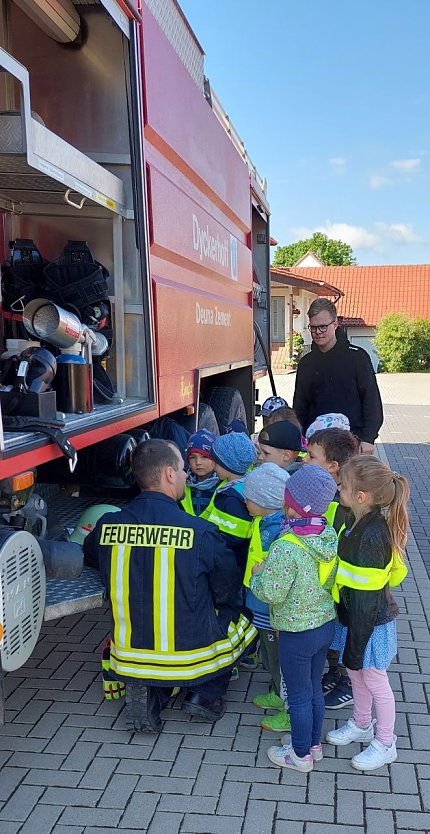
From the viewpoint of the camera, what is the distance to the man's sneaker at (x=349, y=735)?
3088 millimetres

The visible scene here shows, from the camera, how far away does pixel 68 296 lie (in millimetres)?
3740

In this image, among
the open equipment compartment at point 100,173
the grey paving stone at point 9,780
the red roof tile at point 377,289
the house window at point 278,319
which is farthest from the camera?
the red roof tile at point 377,289

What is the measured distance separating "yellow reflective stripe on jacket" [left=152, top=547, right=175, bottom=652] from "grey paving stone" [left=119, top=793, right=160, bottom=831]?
1.75 feet

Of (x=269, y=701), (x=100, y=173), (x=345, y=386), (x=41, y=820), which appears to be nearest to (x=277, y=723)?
(x=269, y=701)

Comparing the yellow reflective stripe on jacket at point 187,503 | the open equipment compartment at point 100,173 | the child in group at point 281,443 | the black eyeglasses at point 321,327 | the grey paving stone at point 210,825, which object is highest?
the open equipment compartment at point 100,173

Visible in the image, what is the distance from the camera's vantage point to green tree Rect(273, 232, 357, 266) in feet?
217

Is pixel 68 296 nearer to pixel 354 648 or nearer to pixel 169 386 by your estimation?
pixel 169 386

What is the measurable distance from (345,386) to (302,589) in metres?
2.44

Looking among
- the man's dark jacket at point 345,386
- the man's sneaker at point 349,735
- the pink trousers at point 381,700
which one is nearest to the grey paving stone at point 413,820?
the pink trousers at point 381,700

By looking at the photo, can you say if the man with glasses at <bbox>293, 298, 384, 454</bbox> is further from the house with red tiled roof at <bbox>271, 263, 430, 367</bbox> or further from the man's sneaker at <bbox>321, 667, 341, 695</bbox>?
the house with red tiled roof at <bbox>271, 263, 430, 367</bbox>

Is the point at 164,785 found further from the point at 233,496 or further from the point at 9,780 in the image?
the point at 233,496

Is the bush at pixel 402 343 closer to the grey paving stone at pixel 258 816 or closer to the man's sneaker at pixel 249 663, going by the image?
the man's sneaker at pixel 249 663

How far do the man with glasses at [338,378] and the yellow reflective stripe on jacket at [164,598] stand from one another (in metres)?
2.16

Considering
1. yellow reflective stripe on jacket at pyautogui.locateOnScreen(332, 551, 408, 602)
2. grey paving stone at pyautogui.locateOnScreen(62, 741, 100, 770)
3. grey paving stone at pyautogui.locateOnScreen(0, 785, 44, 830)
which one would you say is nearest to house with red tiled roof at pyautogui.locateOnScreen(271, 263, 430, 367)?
yellow reflective stripe on jacket at pyautogui.locateOnScreen(332, 551, 408, 602)
